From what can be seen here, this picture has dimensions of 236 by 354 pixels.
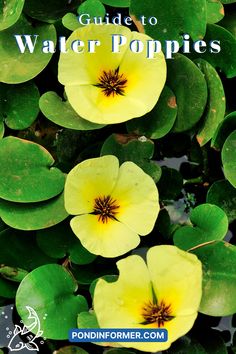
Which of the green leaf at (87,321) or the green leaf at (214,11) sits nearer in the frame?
the green leaf at (87,321)

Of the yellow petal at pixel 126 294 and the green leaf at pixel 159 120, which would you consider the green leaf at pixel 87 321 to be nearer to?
the yellow petal at pixel 126 294

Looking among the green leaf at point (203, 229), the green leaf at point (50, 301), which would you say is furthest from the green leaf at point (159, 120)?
the green leaf at point (50, 301)

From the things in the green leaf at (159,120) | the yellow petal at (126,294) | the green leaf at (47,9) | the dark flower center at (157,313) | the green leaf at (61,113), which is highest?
the green leaf at (47,9)

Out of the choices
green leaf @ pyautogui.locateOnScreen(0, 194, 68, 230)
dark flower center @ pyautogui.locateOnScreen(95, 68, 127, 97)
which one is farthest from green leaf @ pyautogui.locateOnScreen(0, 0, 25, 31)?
green leaf @ pyautogui.locateOnScreen(0, 194, 68, 230)

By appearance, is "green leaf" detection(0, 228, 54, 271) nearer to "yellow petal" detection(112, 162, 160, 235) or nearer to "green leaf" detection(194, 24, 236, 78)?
"yellow petal" detection(112, 162, 160, 235)

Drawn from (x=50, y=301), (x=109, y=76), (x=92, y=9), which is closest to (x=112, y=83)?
(x=109, y=76)

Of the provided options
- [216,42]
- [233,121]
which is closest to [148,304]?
[233,121]

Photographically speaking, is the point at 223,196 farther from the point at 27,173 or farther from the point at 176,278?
the point at 27,173
